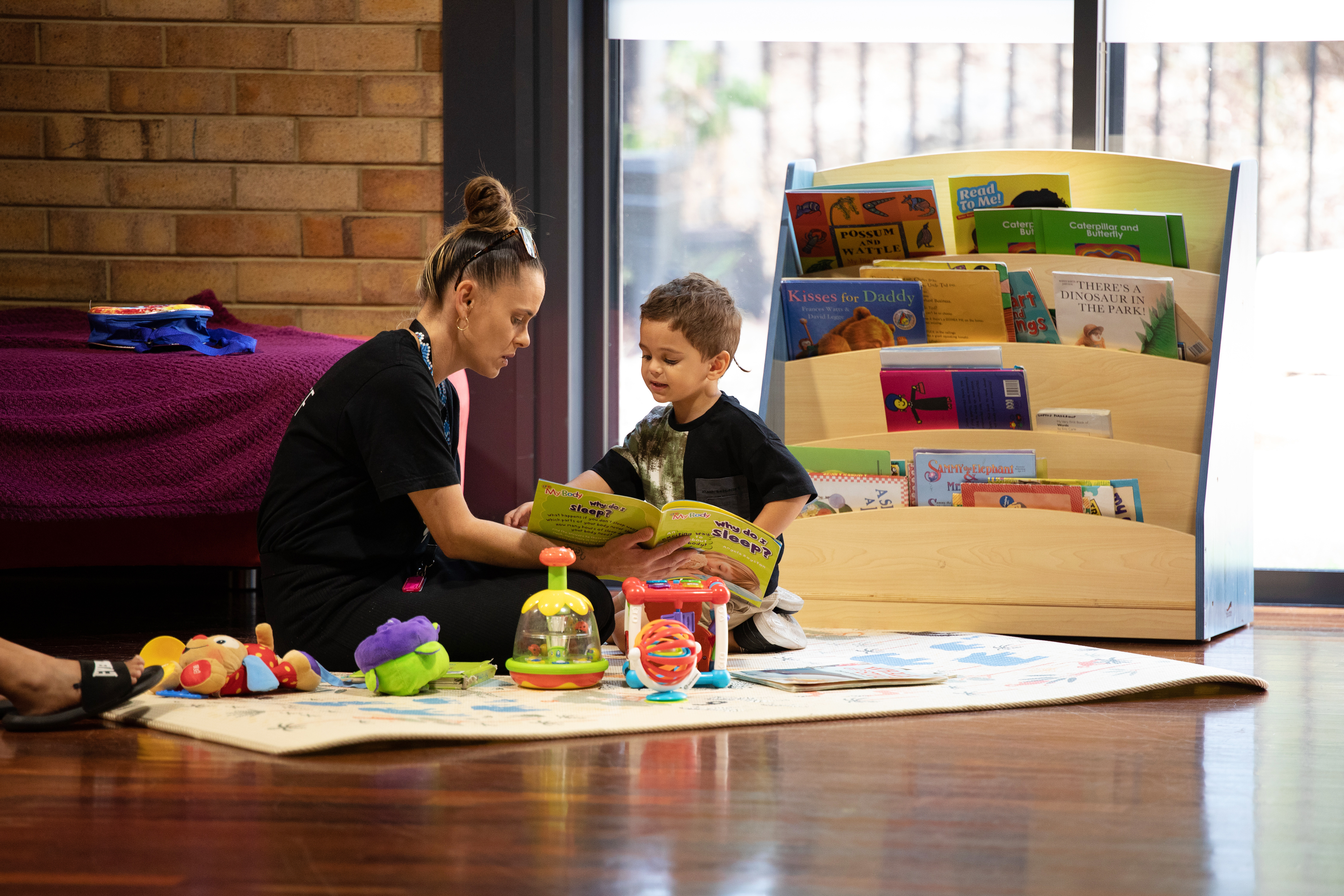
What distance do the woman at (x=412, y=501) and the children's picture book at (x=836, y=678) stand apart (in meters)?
0.19

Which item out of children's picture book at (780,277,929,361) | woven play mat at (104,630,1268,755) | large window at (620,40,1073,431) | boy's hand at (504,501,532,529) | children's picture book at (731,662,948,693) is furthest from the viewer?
large window at (620,40,1073,431)

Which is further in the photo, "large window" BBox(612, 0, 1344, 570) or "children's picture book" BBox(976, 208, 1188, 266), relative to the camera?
"large window" BBox(612, 0, 1344, 570)

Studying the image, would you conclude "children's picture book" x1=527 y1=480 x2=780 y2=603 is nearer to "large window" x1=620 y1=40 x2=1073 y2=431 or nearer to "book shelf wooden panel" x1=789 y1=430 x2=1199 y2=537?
"book shelf wooden panel" x1=789 y1=430 x2=1199 y2=537

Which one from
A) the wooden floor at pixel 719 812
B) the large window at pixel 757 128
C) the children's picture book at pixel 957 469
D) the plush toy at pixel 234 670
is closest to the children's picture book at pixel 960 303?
the children's picture book at pixel 957 469

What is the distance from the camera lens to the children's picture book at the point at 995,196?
243cm

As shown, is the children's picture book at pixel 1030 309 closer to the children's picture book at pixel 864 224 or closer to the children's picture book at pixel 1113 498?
the children's picture book at pixel 864 224

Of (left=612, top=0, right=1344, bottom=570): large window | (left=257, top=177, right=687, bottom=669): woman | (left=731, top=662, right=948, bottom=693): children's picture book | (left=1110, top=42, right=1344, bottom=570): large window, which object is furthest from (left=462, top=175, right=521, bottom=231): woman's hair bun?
(left=1110, top=42, right=1344, bottom=570): large window

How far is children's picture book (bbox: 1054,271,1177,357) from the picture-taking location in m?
2.30

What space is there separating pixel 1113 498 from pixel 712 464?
71 cm

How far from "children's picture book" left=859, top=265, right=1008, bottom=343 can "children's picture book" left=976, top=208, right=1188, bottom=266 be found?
13cm

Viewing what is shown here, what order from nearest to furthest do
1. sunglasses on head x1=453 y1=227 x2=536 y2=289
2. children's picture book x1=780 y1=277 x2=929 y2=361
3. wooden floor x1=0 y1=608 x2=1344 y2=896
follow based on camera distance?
1. wooden floor x1=0 y1=608 x2=1344 y2=896
2. sunglasses on head x1=453 y1=227 x2=536 y2=289
3. children's picture book x1=780 y1=277 x2=929 y2=361

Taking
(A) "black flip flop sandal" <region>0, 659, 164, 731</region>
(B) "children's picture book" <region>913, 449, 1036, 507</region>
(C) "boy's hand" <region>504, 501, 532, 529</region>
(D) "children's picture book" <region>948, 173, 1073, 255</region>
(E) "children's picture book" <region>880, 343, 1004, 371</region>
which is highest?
(D) "children's picture book" <region>948, 173, 1073, 255</region>

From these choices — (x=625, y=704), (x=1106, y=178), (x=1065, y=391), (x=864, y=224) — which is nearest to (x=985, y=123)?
(x=1106, y=178)

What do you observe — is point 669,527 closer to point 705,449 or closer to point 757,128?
point 705,449
